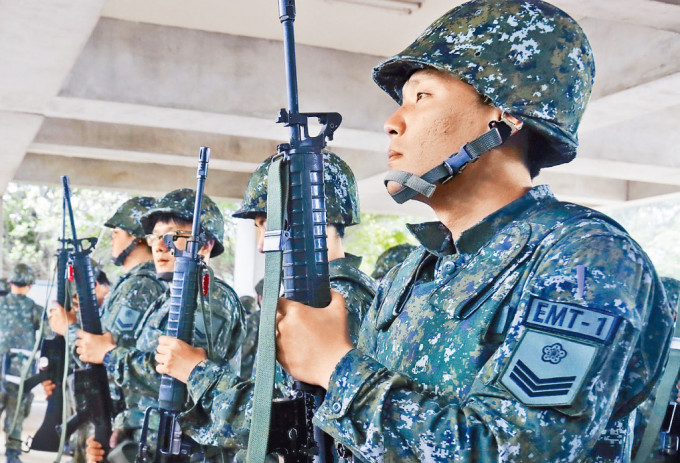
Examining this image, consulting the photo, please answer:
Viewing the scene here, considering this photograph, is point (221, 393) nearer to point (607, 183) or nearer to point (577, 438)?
point (577, 438)

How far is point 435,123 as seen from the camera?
72.9 inches

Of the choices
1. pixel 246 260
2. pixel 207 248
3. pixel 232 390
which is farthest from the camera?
pixel 246 260

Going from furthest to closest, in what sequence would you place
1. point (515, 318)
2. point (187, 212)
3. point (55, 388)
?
point (55, 388)
point (187, 212)
point (515, 318)

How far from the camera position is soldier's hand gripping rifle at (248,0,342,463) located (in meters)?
1.76

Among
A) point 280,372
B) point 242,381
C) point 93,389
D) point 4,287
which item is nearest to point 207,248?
point 93,389

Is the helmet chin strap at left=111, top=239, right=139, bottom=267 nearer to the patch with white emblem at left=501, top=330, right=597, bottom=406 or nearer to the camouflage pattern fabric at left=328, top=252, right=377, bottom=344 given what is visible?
the camouflage pattern fabric at left=328, top=252, right=377, bottom=344

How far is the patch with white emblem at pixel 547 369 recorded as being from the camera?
1.39m

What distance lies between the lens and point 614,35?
19.9ft

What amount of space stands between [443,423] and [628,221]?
25.1m

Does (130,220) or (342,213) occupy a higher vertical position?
(130,220)

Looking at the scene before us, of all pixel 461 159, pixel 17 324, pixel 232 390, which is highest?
pixel 17 324

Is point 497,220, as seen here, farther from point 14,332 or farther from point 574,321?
point 14,332

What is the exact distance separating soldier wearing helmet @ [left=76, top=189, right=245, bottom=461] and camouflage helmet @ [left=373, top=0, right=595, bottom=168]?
2229 millimetres

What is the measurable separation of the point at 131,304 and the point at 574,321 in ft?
14.5
